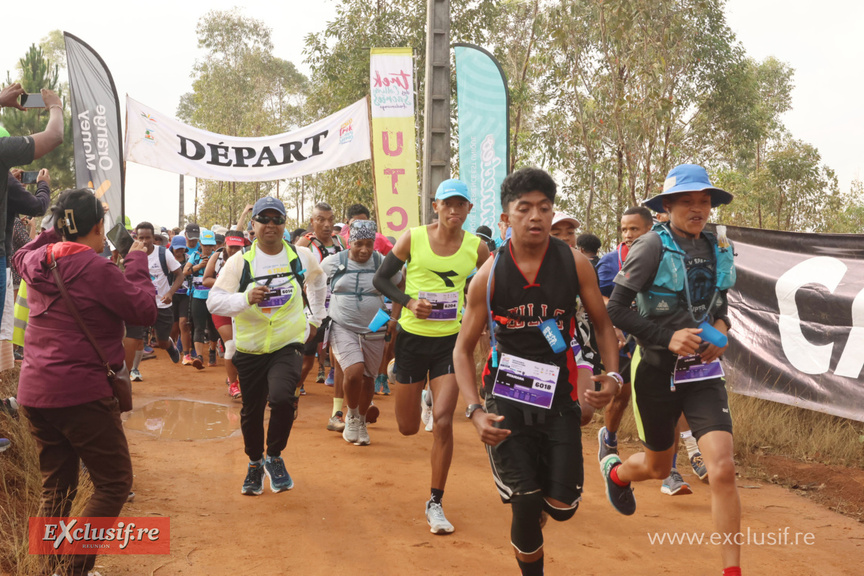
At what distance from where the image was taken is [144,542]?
15.7 feet

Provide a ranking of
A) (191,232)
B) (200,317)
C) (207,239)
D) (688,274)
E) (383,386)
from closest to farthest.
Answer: (688,274)
(383,386)
(200,317)
(207,239)
(191,232)

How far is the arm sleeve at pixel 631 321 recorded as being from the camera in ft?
13.3

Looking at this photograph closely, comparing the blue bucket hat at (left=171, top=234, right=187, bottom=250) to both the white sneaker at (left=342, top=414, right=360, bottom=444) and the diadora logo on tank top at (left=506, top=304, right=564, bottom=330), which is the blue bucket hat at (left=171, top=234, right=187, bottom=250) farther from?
the diadora logo on tank top at (left=506, top=304, right=564, bottom=330)

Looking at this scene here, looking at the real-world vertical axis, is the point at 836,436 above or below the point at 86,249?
below

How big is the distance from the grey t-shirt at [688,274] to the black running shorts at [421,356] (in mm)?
1806

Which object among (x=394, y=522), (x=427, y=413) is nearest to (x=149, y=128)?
(x=427, y=413)

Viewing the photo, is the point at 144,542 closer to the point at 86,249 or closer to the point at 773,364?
the point at 86,249

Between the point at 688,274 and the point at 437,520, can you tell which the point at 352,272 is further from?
the point at 688,274

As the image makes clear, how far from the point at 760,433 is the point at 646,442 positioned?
3.82 metres

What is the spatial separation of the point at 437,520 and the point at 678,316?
2.18 metres

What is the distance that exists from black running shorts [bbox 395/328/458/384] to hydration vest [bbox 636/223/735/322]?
1836mm

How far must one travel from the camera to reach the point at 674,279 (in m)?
4.18

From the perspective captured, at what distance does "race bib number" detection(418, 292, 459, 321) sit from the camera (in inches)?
228

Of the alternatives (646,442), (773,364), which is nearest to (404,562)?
(646,442)
